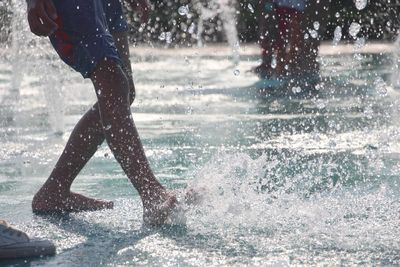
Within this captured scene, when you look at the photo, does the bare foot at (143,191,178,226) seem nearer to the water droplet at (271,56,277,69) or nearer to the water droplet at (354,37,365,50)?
the water droplet at (271,56,277,69)

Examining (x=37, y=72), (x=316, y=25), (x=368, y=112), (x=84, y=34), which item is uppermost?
(x=84, y=34)

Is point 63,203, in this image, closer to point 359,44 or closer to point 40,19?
point 40,19

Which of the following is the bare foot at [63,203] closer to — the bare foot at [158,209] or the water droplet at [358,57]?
the bare foot at [158,209]

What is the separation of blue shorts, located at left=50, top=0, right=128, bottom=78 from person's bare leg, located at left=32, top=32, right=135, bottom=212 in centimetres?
26

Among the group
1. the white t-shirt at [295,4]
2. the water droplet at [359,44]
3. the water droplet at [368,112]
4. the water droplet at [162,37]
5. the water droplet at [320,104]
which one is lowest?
the water droplet at [359,44]

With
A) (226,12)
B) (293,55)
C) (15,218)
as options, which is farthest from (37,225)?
(226,12)

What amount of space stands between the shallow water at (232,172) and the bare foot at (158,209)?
0.18 feet

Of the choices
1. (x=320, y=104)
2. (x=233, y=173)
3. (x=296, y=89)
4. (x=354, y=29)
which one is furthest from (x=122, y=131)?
(x=354, y=29)

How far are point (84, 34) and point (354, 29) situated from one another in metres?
13.3

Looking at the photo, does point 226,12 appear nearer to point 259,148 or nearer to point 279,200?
point 259,148

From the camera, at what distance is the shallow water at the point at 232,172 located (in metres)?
3.91

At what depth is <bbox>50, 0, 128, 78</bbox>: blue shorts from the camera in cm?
438

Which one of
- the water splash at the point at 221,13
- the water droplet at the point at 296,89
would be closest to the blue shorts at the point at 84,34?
the water droplet at the point at 296,89

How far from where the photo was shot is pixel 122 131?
172 inches
